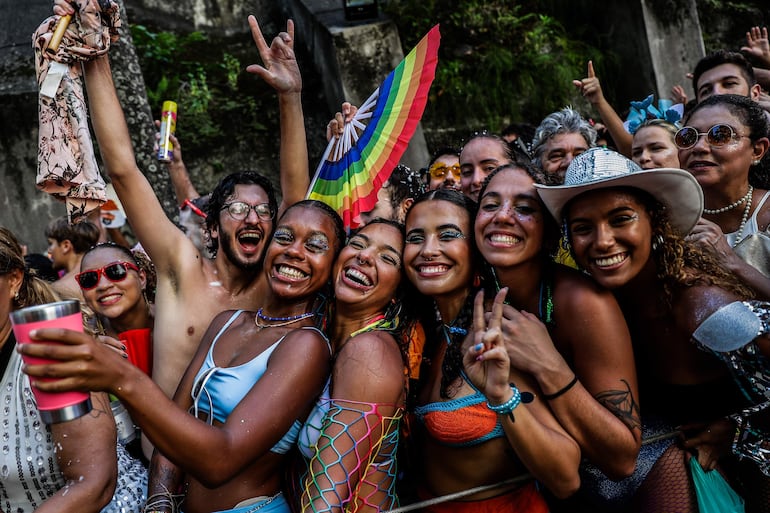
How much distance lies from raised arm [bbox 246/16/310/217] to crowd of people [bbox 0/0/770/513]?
529 millimetres

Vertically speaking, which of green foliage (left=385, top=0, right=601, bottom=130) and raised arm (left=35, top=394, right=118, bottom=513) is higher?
green foliage (left=385, top=0, right=601, bottom=130)

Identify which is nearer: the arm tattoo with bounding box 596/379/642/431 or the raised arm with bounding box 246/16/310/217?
the arm tattoo with bounding box 596/379/642/431

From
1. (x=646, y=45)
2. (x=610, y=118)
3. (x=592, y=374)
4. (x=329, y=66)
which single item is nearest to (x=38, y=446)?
(x=592, y=374)

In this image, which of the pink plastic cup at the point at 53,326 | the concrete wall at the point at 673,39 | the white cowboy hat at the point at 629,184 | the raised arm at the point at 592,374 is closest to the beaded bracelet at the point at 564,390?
the raised arm at the point at 592,374

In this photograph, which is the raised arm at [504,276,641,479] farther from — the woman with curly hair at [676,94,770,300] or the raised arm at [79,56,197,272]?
the raised arm at [79,56,197,272]

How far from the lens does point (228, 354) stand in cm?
300

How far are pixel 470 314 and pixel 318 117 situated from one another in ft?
22.4

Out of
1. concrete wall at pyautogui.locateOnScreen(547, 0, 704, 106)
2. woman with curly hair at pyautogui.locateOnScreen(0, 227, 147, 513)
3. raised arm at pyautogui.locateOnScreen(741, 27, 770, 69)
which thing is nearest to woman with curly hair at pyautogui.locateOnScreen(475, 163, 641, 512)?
woman with curly hair at pyautogui.locateOnScreen(0, 227, 147, 513)

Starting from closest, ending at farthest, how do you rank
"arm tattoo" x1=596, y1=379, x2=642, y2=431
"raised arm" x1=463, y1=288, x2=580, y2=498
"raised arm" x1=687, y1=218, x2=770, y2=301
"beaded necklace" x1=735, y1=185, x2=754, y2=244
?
"raised arm" x1=463, y1=288, x2=580, y2=498 < "arm tattoo" x1=596, y1=379, x2=642, y2=431 < "raised arm" x1=687, y1=218, x2=770, y2=301 < "beaded necklace" x1=735, y1=185, x2=754, y2=244

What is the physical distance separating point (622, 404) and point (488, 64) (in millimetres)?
6993

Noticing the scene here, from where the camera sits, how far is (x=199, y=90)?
9.15 m

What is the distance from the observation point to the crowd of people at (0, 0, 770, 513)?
247 centimetres

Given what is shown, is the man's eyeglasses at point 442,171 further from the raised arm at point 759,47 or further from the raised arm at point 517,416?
the raised arm at point 759,47

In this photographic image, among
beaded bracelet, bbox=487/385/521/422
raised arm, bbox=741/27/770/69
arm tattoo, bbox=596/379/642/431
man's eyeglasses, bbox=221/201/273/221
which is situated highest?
raised arm, bbox=741/27/770/69
